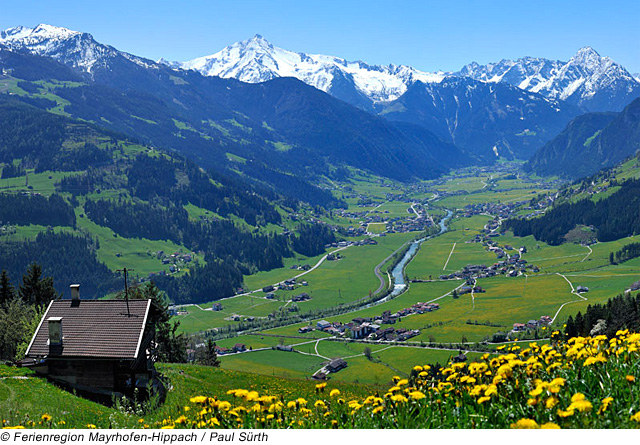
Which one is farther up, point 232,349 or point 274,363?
point 232,349

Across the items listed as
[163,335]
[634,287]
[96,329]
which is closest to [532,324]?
[634,287]

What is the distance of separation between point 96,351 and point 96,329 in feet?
5.54

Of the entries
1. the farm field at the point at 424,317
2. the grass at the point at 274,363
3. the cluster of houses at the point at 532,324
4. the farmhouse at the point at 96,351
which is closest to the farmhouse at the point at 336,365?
the farm field at the point at 424,317

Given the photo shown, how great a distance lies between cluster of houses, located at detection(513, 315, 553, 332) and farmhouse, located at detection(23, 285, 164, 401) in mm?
115742

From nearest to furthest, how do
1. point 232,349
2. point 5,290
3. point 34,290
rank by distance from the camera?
point 5,290
point 34,290
point 232,349

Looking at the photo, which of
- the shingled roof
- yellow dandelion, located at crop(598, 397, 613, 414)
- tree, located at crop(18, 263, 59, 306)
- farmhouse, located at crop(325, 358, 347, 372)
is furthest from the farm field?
yellow dandelion, located at crop(598, 397, 613, 414)

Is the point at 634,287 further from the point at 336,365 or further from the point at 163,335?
the point at 163,335

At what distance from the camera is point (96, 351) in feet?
104

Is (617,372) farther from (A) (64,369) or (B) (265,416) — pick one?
(A) (64,369)

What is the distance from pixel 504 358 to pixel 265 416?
4.27 m

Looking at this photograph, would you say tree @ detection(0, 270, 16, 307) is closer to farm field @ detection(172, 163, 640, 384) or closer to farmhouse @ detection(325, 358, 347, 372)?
farm field @ detection(172, 163, 640, 384)

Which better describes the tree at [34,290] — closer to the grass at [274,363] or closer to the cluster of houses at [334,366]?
the grass at [274,363]

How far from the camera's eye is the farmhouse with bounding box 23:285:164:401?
3141cm

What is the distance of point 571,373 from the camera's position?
8.74 m
